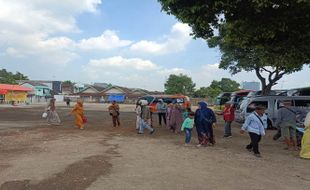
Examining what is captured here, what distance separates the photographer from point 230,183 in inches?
327

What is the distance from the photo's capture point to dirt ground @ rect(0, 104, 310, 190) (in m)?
8.12

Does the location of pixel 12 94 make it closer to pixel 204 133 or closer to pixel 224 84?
pixel 204 133

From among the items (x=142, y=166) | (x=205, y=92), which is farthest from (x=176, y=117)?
(x=205, y=92)

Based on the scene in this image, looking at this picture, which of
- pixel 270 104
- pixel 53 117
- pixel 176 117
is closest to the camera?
pixel 176 117

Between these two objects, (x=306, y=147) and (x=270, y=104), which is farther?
(x=270, y=104)

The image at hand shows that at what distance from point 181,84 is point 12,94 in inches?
2203

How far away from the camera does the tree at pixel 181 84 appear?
115500mm

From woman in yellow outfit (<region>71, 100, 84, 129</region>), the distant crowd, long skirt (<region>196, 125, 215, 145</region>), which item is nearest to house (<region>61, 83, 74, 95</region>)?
woman in yellow outfit (<region>71, 100, 84, 129</region>)

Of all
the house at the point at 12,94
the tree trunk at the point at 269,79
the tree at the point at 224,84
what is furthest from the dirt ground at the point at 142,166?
the tree at the point at 224,84

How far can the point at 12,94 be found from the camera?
6888 centimetres

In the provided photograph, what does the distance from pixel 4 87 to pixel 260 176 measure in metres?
64.3

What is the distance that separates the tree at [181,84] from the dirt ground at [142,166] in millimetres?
100493

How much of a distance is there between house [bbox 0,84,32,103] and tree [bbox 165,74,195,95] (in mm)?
48171

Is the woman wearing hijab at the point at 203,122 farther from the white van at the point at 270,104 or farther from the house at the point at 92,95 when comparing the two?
the house at the point at 92,95
